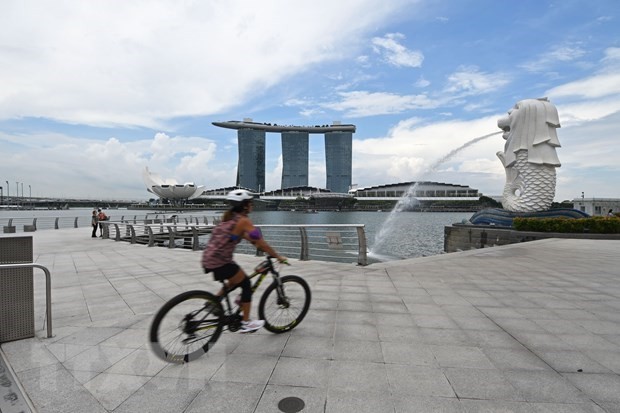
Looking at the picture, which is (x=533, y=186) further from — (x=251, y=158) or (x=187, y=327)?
(x=251, y=158)

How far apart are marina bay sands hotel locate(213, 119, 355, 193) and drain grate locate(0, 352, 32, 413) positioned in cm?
16861

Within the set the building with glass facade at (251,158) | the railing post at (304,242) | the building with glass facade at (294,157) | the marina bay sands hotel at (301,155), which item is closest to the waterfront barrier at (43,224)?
the railing post at (304,242)

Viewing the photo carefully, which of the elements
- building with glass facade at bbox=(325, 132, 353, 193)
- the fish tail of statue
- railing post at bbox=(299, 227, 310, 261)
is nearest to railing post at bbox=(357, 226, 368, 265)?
railing post at bbox=(299, 227, 310, 261)

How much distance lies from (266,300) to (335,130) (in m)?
177

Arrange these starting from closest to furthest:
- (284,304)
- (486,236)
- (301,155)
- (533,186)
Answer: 1. (284,304)
2. (486,236)
3. (533,186)
4. (301,155)

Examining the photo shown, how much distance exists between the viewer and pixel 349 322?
464cm

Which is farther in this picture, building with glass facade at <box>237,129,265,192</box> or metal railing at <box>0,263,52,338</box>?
building with glass facade at <box>237,129,265,192</box>

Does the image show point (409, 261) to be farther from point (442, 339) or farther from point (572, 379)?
point (572, 379)

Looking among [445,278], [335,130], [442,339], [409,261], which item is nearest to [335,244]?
[409,261]

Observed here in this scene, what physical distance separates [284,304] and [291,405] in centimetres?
152

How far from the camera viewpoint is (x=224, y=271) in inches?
140

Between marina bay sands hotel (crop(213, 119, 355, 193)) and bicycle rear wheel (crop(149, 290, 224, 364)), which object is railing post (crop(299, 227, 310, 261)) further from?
marina bay sands hotel (crop(213, 119, 355, 193))

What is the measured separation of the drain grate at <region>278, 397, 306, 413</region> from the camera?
8.70 feet

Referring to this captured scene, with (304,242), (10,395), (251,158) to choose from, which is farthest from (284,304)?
(251,158)
